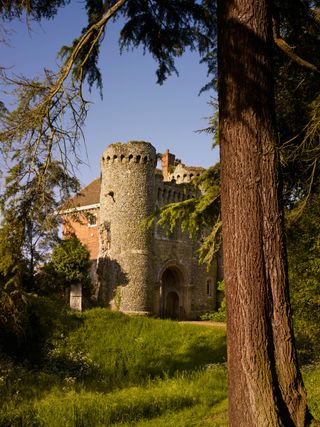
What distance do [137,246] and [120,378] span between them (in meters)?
16.7

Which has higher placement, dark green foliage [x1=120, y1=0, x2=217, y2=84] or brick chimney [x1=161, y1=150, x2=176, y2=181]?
brick chimney [x1=161, y1=150, x2=176, y2=181]

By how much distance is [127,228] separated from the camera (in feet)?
89.7

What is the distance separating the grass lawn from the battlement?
12.2m

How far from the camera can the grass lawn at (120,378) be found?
6500 mm

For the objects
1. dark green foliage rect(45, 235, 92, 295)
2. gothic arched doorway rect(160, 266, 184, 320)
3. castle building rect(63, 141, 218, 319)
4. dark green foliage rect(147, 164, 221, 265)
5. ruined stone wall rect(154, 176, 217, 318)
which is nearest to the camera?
dark green foliage rect(147, 164, 221, 265)

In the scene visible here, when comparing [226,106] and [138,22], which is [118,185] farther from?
[226,106]

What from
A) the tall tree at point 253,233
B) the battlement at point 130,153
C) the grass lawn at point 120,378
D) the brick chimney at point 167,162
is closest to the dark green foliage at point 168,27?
the tall tree at point 253,233

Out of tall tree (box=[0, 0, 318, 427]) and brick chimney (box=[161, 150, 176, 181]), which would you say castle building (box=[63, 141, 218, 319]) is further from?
tall tree (box=[0, 0, 318, 427])

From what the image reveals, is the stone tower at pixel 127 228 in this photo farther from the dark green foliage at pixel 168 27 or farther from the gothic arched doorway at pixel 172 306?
the dark green foliage at pixel 168 27

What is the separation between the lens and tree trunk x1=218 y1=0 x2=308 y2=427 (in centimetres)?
377

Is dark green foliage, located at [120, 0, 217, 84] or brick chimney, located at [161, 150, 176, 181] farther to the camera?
brick chimney, located at [161, 150, 176, 181]

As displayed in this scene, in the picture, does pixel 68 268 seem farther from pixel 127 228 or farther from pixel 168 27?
pixel 168 27

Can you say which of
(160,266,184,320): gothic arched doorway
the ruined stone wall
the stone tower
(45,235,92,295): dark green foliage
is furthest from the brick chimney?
(45,235,92,295): dark green foliage

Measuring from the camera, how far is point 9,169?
5258 millimetres
